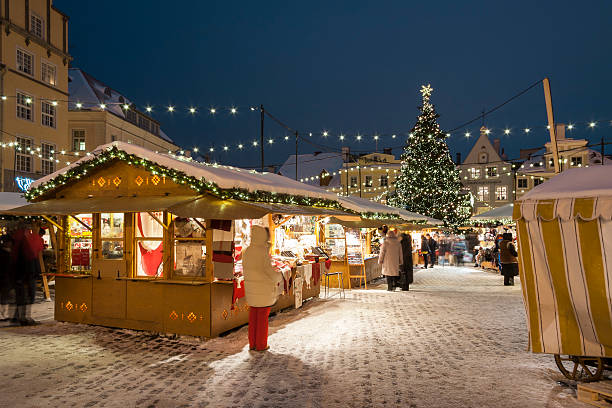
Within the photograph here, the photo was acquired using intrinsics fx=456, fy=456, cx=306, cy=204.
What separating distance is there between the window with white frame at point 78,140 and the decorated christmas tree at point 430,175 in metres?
25.2

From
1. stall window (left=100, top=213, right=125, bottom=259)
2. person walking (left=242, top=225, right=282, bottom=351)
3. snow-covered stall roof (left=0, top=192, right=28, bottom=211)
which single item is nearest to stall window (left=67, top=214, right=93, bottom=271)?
stall window (left=100, top=213, right=125, bottom=259)


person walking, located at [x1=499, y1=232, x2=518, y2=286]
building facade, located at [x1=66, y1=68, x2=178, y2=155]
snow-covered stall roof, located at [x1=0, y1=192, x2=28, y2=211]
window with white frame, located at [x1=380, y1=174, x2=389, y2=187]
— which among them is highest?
building facade, located at [x1=66, y1=68, x2=178, y2=155]

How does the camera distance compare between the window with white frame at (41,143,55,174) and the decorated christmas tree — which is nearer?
the window with white frame at (41,143,55,174)

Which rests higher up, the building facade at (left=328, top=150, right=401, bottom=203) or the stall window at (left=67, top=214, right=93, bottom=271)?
the building facade at (left=328, top=150, right=401, bottom=203)

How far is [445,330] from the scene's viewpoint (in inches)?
346

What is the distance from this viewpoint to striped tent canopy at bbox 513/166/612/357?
15.4 feet

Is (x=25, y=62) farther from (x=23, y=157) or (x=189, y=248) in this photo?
(x=189, y=248)

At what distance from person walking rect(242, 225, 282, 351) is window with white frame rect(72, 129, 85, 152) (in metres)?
32.0

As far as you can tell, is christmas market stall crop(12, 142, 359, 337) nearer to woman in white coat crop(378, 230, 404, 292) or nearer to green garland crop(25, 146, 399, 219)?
green garland crop(25, 146, 399, 219)

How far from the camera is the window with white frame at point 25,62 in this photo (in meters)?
26.1

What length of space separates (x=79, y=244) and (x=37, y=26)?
24003 mm

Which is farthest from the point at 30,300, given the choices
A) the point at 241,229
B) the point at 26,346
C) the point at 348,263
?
the point at 348,263

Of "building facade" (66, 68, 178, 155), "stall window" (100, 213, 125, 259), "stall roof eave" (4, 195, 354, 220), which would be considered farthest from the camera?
"building facade" (66, 68, 178, 155)

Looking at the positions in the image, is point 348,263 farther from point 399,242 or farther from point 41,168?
point 41,168
